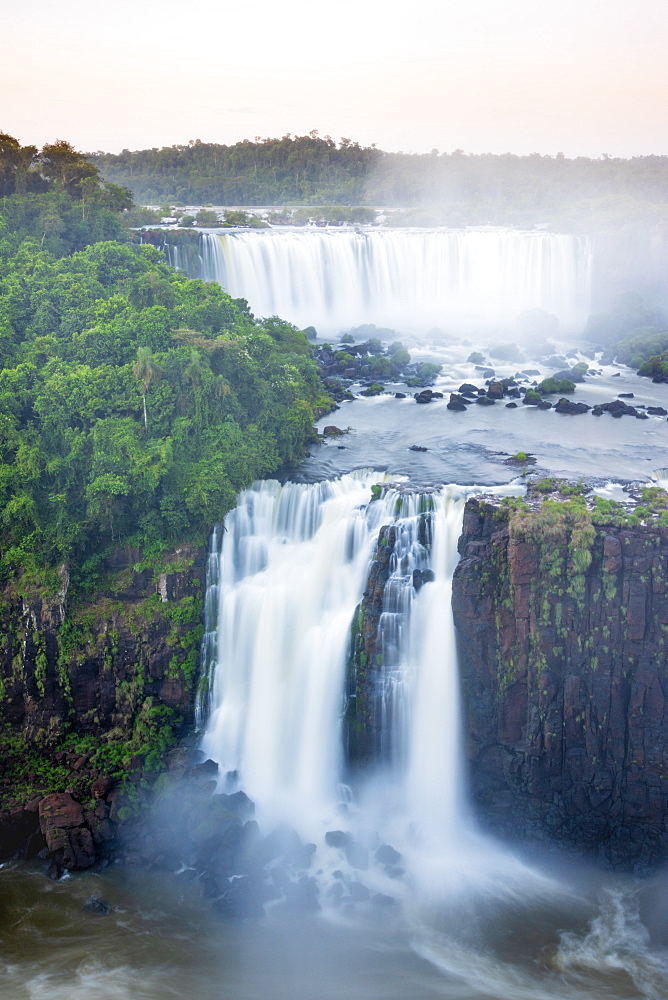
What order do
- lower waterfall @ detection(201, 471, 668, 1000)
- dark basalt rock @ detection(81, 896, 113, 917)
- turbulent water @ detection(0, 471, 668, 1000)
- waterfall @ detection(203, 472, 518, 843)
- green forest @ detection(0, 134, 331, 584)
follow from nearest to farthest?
1. turbulent water @ detection(0, 471, 668, 1000)
2. lower waterfall @ detection(201, 471, 668, 1000)
3. dark basalt rock @ detection(81, 896, 113, 917)
4. waterfall @ detection(203, 472, 518, 843)
5. green forest @ detection(0, 134, 331, 584)

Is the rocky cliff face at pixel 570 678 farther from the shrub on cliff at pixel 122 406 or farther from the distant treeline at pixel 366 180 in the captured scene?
the distant treeline at pixel 366 180

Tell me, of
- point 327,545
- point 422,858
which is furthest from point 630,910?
point 327,545

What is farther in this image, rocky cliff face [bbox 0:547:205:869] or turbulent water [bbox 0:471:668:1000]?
rocky cliff face [bbox 0:547:205:869]

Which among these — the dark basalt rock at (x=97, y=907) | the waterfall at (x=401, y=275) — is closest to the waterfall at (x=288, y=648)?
the dark basalt rock at (x=97, y=907)

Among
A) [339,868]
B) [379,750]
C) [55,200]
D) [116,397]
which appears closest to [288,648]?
[379,750]

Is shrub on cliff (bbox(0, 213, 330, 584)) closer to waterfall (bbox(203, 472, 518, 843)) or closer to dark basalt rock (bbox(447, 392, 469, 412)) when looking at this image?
waterfall (bbox(203, 472, 518, 843))

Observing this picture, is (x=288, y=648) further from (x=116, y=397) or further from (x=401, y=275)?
(x=401, y=275)

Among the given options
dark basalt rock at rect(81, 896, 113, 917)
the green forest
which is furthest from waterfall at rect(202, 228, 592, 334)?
dark basalt rock at rect(81, 896, 113, 917)
